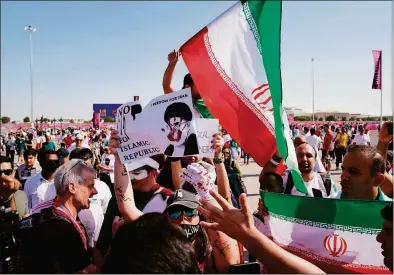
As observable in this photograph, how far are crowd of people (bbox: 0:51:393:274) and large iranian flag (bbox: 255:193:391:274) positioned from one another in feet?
0.79

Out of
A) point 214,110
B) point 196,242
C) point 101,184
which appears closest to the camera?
point 196,242

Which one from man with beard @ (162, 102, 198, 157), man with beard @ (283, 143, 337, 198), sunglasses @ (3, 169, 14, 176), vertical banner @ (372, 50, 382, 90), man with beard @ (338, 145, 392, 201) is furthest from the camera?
vertical banner @ (372, 50, 382, 90)

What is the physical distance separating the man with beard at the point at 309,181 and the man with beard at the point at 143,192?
1.53 meters

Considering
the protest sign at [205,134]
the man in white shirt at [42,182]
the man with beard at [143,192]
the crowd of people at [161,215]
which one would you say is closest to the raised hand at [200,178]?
the crowd of people at [161,215]

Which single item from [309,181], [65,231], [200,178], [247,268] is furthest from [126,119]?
[309,181]

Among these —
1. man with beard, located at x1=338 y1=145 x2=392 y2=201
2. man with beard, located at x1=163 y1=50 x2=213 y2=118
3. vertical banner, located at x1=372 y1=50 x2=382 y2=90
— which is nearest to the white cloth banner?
man with beard, located at x1=163 y1=50 x2=213 y2=118

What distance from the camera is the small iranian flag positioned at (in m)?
2.89

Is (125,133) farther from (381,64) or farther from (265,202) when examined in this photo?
(381,64)

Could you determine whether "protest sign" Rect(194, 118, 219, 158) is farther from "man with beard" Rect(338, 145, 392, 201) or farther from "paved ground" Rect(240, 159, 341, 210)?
"paved ground" Rect(240, 159, 341, 210)

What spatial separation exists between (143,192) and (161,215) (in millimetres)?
1503

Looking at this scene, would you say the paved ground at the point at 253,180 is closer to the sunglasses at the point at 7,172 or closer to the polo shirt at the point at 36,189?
the polo shirt at the point at 36,189

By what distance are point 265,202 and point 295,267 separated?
118cm

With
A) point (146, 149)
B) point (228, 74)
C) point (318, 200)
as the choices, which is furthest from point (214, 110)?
point (318, 200)

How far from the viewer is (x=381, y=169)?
3084 mm
